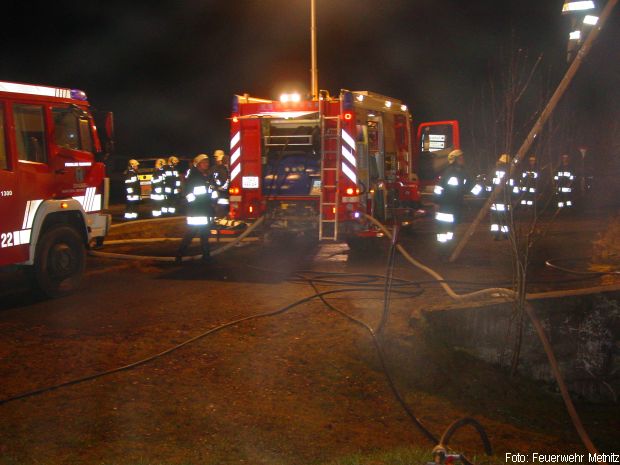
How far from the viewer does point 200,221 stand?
1004 centimetres

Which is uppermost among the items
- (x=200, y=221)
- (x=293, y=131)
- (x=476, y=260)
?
(x=293, y=131)

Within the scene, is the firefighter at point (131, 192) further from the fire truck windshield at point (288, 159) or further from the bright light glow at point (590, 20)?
the bright light glow at point (590, 20)

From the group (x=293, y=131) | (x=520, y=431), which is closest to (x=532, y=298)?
(x=520, y=431)

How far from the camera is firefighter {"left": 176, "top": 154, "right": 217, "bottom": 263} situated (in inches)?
395

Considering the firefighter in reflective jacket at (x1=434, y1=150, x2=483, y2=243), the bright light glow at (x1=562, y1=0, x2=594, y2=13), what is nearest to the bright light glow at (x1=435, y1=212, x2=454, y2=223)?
the firefighter in reflective jacket at (x1=434, y1=150, x2=483, y2=243)

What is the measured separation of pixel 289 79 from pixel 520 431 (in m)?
32.8

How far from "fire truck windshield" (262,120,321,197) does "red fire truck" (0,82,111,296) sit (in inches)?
147

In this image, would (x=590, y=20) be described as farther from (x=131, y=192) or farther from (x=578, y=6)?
(x=131, y=192)

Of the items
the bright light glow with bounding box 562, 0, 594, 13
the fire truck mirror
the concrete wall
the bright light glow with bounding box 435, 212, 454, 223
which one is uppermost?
the bright light glow with bounding box 562, 0, 594, 13

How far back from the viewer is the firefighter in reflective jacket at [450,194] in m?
10.3

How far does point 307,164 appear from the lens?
11805 mm

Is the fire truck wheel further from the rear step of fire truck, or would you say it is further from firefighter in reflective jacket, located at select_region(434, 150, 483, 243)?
firefighter in reflective jacket, located at select_region(434, 150, 483, 243)

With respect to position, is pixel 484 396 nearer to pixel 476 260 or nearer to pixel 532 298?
pixel 532 298

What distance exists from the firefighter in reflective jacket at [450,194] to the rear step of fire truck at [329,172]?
5.60ft
